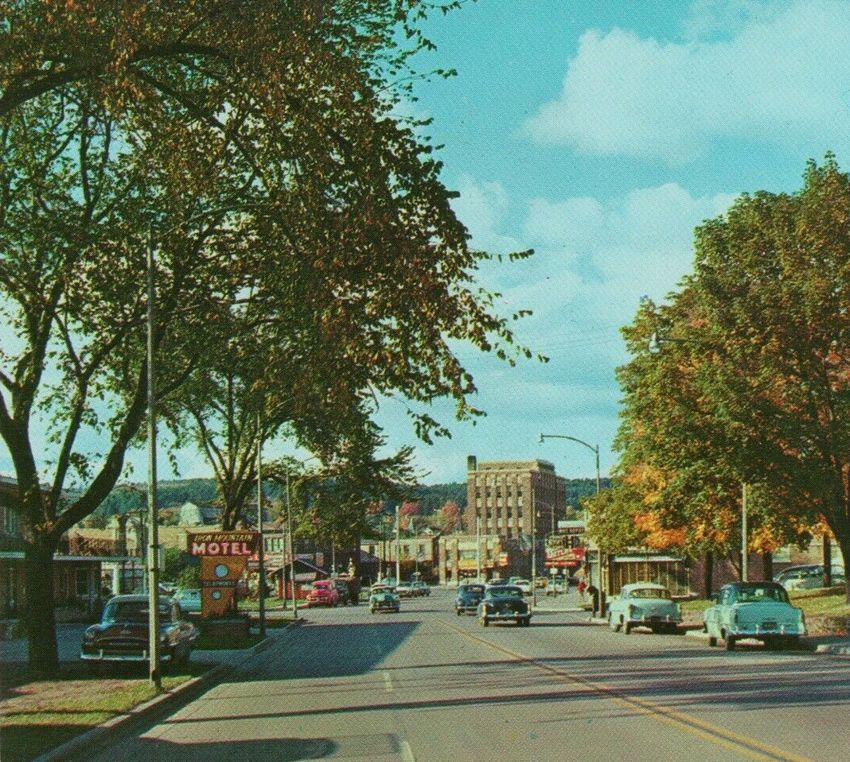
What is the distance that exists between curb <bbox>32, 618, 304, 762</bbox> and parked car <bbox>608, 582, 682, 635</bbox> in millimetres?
18290

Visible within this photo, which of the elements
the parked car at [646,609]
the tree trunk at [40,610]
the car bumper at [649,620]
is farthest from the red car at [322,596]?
the tree trunk at [40,610]

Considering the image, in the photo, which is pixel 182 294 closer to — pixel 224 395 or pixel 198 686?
pixel 198 686

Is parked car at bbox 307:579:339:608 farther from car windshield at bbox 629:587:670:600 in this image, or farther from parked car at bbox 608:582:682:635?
car windshield at bbox 629:587:670:600

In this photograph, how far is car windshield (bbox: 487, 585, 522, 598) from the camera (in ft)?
169

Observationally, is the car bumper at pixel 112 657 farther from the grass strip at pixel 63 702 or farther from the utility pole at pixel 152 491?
the utility pole at pixel 152 491

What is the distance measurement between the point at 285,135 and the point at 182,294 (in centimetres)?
993

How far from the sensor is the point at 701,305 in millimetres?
40562

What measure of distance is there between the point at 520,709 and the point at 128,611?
13757 mm

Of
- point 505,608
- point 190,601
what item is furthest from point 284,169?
point 190,601

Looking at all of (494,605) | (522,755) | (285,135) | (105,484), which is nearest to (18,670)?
(105,484)

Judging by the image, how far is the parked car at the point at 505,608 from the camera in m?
50.8

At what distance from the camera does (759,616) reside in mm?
33000

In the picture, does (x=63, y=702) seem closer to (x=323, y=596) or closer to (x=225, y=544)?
(x=225, y=544)

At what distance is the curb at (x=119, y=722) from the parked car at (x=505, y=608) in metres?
23.5
